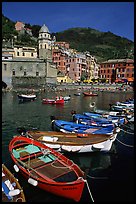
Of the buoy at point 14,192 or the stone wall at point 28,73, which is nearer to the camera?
the buoy at point 14,192

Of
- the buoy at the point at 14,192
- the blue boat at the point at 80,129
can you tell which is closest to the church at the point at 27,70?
the blue boat at the point at 80,129

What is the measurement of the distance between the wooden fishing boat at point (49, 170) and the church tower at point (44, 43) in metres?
73.5

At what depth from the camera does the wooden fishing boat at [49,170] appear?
32.2 ft

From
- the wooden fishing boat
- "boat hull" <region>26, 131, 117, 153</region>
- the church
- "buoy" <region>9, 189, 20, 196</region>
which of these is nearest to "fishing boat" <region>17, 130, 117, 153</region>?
"boat hull" <region>26, 131, 117, 153</region>

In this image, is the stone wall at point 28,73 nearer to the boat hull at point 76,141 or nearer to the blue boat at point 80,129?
the blue boat at point 80,129

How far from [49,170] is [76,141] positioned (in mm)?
4730

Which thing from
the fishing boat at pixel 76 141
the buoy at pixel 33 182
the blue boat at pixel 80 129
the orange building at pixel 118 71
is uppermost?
the orange building at pixel 118 71

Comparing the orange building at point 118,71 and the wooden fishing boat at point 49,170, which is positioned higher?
the orange building at point 118,71

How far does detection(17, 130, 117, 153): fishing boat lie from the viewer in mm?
15008

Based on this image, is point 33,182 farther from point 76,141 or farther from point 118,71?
point 118,71

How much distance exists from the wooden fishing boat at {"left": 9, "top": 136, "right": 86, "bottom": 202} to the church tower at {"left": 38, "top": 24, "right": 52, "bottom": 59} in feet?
241

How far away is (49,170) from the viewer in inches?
445

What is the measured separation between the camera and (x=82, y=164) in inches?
569

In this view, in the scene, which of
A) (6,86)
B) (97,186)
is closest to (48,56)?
(6,86)
